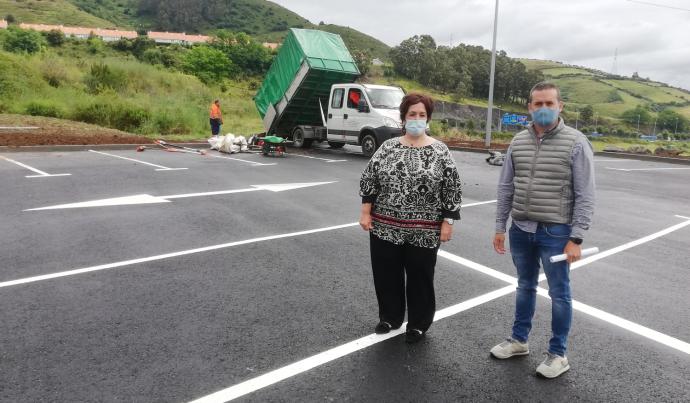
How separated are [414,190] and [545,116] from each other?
97cm

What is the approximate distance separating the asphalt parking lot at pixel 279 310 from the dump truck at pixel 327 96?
7.74 metres

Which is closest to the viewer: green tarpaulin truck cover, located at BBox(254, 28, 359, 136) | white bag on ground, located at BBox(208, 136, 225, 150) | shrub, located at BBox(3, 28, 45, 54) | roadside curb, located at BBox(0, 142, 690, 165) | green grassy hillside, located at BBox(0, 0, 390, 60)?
roadside curb, located at BBox(0, 142, 690, 165)

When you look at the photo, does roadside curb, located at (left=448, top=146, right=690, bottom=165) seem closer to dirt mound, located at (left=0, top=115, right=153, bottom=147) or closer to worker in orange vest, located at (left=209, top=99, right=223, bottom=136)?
worker in orange vest, located at (left=209, top=99, right=223, bottom=136)

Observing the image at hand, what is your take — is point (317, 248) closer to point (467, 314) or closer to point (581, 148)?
point (467, 314)

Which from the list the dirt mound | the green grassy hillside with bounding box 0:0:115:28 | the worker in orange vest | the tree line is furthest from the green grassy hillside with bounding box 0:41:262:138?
the green grassy hillside with bounding box 0:0:115:28

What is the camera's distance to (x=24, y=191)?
28.8ft

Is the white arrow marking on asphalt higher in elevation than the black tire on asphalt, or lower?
lower

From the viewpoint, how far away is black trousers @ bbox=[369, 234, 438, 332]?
11.7ft

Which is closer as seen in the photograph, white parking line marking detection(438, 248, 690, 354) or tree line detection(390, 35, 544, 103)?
white parking line marking detection(438, 248, 690, 354)

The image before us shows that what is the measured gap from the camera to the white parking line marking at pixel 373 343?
9.68 ft

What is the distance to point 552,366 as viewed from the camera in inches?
126

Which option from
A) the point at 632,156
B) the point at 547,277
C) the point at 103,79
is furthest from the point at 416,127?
the point at 103,79

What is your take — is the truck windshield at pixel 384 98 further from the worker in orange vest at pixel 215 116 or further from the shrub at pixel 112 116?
the shrub at pixel 112 116

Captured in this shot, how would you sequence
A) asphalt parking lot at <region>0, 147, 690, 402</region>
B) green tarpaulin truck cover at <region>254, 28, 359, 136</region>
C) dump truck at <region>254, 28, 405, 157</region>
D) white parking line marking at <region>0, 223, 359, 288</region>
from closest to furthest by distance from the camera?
asphalt parking lot at <region>0, 147, 690, 402</region> < white parking line marking at <region>0, 223, 359, 288</region> < dump truck at <region>254, 28, 405, 157</region> < green tarpaulin truck cover at <region>254, 28, 359, 136</region>
